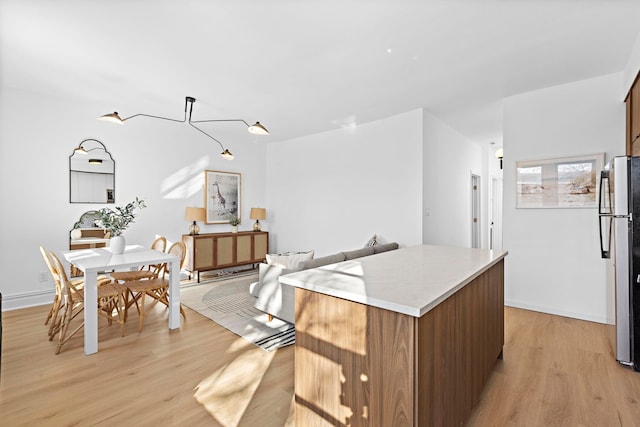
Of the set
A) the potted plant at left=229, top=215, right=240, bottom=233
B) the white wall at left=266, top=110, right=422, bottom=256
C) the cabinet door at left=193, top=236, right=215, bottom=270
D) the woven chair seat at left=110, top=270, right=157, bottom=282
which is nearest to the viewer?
the woven chair seat at left=110, top=270, right=157, bottom=282

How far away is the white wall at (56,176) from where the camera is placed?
3.72 metres

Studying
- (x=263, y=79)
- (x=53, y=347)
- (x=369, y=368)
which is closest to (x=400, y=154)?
(x=263, y=79)

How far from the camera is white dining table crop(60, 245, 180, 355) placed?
2572 mm

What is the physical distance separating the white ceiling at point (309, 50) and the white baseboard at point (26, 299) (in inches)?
99.2

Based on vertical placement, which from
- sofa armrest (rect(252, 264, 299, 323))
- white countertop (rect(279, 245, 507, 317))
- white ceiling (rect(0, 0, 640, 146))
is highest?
white ceiling (rect(0, 0, 640, 146))

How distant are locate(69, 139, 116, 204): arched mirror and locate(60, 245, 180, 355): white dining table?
1.23m

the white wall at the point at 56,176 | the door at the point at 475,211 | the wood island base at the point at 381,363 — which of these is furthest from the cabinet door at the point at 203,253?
the door at the point at 475,211

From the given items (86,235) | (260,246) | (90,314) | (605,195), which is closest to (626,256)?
(605,195)

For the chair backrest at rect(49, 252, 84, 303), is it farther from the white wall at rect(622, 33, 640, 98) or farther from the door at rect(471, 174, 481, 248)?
the door at rect(471, 174, 481, 248)

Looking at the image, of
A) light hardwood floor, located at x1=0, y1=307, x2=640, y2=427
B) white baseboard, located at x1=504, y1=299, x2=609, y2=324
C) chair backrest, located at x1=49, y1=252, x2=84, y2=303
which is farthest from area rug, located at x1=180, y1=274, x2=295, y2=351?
white baseboard, located at x1=504, y1=299, x2=609, y2=324

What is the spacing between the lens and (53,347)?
8.82ft

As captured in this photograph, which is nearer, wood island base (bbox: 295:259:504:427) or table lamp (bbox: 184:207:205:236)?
wood island base (bbox: 295:259:504:427)

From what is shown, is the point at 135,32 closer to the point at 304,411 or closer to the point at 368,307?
the point at 368,307

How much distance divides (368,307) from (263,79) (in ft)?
9.59
